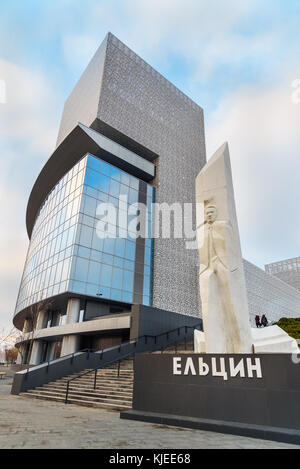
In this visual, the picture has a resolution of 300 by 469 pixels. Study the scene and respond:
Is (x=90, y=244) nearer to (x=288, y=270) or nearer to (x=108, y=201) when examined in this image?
(x=108, y=201)

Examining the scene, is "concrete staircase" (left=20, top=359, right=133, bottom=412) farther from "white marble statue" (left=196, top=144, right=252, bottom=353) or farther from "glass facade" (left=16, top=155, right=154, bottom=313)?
"glass facade" (left=16, top=155, right=154, bottom=313)

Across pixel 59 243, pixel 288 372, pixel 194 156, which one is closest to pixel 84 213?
pixel 59 243

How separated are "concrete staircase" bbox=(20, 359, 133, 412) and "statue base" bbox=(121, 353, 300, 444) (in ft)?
8.30

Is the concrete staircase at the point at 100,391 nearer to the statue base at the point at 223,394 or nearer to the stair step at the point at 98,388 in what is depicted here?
the stair step at the point at 98,388

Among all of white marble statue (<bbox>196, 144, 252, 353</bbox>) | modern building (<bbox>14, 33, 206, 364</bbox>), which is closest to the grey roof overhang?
modern building (<bbox>14, 33, 206, 364</bbox>)

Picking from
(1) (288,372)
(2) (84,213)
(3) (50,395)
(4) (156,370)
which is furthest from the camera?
(2) (84,213)

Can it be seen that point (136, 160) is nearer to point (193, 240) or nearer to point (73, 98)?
point (193, 240)

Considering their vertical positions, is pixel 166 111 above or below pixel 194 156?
above

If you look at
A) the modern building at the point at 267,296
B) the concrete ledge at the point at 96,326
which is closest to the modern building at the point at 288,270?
the modern building at the point at 267,296

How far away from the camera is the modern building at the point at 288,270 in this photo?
286 feet

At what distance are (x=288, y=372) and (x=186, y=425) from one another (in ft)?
8.81

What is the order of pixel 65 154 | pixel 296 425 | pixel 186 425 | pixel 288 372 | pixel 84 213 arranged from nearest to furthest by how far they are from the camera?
pixel 296 425, pixel 288 372, pixel 186 425, pixel 84 213, pixel 65 154

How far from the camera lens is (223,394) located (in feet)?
21.7

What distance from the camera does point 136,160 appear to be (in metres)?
32.0
